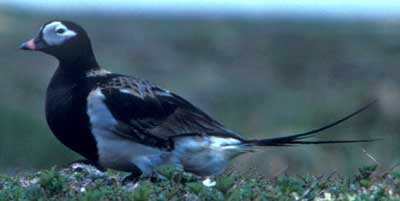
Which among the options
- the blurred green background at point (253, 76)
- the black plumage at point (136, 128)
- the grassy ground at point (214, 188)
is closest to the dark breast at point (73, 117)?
the black plumage at point (136, 128)

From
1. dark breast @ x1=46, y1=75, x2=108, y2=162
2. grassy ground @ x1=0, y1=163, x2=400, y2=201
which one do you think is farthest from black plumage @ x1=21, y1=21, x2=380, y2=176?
grassy ground @ x1=0, y1=163, x2=400, y2=201

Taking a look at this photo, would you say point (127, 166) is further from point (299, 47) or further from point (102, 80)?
point (299, 47)

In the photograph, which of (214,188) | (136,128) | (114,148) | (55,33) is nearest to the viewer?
(214,188)

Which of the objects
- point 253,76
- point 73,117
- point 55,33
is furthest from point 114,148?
point 253,76

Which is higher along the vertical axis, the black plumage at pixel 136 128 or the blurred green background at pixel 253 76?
the blurred green background at pixel 253 76

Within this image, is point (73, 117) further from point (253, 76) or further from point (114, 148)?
point (253, 76)

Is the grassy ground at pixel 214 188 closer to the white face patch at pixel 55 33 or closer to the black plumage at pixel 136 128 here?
the black plumage at pixel 136 128
